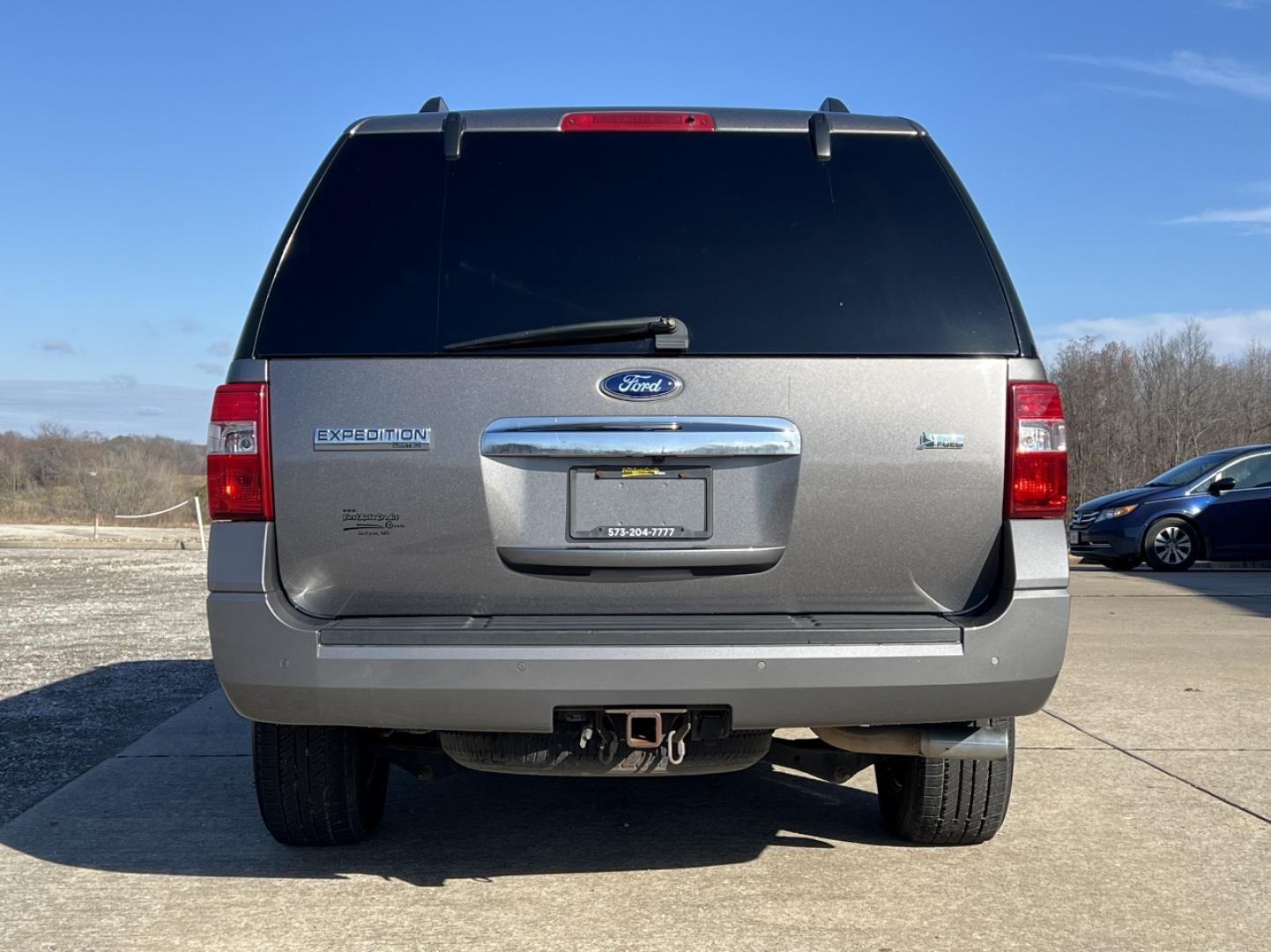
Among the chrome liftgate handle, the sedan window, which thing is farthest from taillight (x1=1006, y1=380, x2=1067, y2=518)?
the sedan window

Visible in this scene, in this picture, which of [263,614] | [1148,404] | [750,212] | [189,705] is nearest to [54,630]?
[189,705]

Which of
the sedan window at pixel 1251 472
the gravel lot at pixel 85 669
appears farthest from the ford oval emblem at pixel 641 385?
the sedan window at pixel 1251 472

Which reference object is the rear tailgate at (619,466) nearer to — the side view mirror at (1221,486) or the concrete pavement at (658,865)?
the concrete pavement at (658,865)

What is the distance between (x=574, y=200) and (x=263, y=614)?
1.40m

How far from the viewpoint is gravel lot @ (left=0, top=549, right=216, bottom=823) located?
19.0 feet

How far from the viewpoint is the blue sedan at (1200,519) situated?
1625cm

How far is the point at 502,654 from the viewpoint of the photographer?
3.26 meters

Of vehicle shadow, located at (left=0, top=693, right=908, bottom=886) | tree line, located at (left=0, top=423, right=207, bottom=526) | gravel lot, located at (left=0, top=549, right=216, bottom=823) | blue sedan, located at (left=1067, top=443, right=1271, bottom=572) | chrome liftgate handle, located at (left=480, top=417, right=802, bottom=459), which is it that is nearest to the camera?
chrome liftgate handle, located at (left=480, top=417, right=802, bottom=459)

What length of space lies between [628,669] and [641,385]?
0.73 meters

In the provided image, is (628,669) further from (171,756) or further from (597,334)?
(171,756)

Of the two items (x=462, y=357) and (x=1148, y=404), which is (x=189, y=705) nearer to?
(x=462, y=357)

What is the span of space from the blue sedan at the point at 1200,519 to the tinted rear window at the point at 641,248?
1402 centimetres

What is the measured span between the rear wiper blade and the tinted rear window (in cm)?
3

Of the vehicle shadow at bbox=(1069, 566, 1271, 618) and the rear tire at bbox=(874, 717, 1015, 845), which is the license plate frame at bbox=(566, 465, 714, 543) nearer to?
the rear tire at bbox=(874, 717, 1015, 845)
